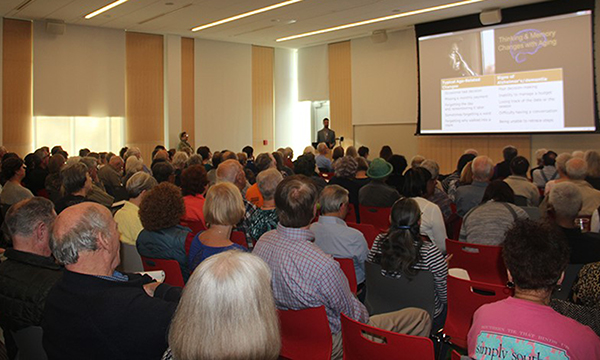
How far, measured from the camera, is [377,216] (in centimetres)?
568

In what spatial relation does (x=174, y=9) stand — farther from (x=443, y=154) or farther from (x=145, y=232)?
(x=145, y=232)

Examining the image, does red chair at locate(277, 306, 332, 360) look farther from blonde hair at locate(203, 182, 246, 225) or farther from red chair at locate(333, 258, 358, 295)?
blonde hair at locate(203, 182, 246, 225)

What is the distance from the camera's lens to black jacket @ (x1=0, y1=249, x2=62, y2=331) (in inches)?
97.9

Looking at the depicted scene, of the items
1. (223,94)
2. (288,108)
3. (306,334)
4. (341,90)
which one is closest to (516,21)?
(341,90)

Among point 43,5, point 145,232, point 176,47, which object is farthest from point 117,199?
point 176,47

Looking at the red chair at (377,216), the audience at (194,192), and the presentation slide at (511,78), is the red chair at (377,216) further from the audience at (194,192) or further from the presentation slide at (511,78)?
the presentation slide at (511,78)

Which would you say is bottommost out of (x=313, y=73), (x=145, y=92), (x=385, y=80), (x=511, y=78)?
(x=511, y=78)

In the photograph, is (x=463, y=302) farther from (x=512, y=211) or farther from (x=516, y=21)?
(x=516, y=21)

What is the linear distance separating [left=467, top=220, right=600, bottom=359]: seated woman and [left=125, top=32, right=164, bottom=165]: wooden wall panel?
42.6ft

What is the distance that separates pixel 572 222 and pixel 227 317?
3.14m

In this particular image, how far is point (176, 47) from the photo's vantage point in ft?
47.3

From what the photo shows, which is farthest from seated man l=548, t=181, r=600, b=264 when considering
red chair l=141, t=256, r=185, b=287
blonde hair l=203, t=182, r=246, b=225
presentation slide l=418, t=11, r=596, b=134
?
presentation slide l=418, t=11, r=596, b=134

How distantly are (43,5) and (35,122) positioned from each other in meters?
3.14

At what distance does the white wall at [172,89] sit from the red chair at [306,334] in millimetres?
12303
